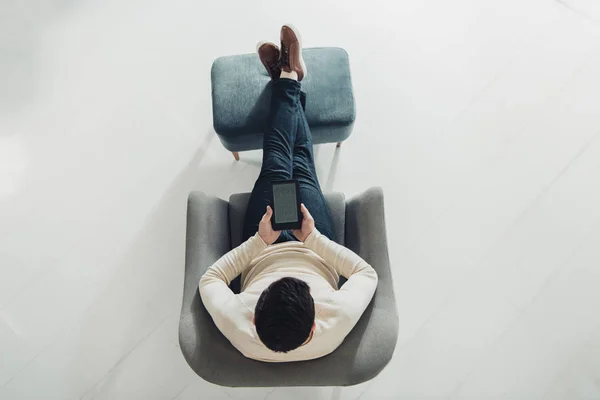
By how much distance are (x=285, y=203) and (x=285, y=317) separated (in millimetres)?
369

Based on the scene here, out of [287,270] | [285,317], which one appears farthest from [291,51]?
[285,317]

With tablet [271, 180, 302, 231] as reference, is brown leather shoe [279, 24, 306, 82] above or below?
above

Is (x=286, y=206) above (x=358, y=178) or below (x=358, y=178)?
above

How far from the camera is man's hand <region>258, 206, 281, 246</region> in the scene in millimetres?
1272

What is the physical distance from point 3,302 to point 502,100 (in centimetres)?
227

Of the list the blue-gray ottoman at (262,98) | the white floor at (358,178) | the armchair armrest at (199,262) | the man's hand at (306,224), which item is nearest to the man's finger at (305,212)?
the man's hand at (306,224)

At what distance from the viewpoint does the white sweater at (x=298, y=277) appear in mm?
1073

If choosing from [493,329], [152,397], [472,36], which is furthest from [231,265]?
[472,36]

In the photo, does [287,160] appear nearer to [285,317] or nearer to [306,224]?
[306,224]

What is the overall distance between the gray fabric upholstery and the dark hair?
0.42ft

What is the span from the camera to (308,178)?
1.47m

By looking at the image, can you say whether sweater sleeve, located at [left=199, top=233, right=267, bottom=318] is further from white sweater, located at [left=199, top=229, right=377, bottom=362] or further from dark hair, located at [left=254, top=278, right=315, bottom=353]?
dark hair, located at [left=254, top=278, right=315, bottom=353]

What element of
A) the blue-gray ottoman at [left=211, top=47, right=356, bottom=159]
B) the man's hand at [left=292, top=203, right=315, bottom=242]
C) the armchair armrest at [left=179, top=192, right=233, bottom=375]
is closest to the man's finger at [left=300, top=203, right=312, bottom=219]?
the man's hand at [left=292, top=203, right=315, bottom=242]

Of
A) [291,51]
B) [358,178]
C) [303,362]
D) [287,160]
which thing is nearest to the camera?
[303,362]
